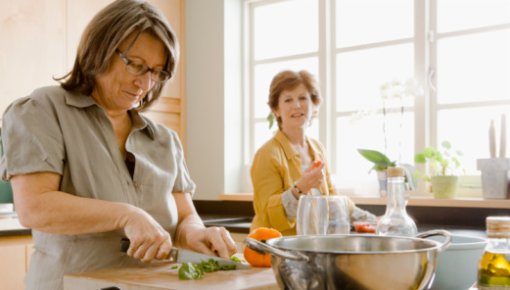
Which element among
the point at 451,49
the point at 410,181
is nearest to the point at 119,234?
the point at 410,181

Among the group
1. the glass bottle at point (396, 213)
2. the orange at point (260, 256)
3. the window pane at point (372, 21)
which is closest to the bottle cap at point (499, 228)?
the glass bottle at point (396, 213)

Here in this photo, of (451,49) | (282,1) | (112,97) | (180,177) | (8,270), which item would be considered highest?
(282,1)

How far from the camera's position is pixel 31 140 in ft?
4.21

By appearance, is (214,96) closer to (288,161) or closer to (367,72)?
(367,72)

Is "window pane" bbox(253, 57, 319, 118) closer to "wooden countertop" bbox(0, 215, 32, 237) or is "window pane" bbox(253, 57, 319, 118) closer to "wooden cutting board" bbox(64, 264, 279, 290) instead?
"wooden countertop" bbox(0, 215, 32, 237)

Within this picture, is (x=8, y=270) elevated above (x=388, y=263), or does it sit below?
below

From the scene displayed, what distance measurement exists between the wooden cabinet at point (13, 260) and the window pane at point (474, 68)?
7.41 ft

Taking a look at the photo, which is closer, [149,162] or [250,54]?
[149,162]

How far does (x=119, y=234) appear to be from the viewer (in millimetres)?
1385

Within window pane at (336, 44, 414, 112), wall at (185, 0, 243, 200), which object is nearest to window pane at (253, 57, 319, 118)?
wall at (185, 0, 243, 200)

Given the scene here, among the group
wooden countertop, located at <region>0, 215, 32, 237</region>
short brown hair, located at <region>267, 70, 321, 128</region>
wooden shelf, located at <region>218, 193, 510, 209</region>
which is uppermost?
short brown hair, located at <region>267, 70, 321, 128</region>

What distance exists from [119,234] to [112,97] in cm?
33

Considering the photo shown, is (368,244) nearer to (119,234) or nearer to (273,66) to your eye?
(119,234)

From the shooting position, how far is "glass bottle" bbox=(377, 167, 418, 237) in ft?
3.87
